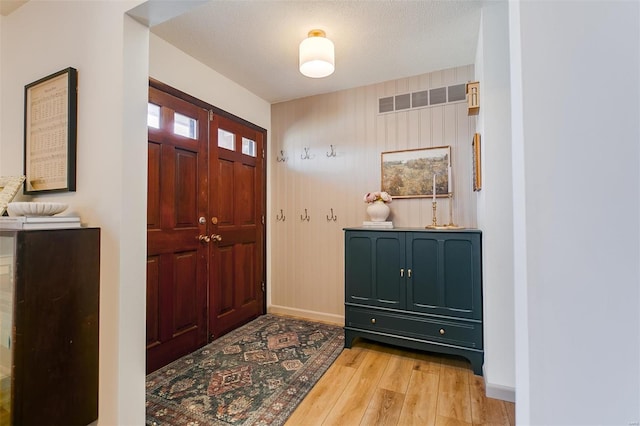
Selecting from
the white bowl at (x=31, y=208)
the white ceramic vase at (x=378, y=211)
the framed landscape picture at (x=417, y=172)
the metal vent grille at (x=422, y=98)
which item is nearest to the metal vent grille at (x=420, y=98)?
the metal vent grille at (x=422, y=98)

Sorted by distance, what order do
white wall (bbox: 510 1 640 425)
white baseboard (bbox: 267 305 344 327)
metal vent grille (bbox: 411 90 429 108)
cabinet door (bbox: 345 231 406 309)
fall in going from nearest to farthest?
1. white wall (bbox: 510 1 640 425)
2. cabinet door (bbox: 345 231 406 309)
3. metal vent grille (bbox: 411 90 429 108)
4. white baseboard (bbox: 267 305 344 327)

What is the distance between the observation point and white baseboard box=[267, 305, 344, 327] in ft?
10.4

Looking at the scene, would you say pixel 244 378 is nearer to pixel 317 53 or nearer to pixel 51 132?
pixel 51 132

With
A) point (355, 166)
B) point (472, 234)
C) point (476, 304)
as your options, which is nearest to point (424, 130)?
point (355, 166)

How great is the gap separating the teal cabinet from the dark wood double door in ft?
3.90

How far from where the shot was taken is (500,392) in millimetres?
1846

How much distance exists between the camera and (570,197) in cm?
66

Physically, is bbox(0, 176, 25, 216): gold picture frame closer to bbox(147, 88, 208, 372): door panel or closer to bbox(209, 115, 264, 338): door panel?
bbox(147, 88, 208, 372): door panel

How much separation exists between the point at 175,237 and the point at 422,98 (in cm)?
259

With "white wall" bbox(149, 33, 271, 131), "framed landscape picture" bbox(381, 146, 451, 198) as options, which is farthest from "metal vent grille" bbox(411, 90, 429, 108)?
"white wall" bbox(149, 33, 271, 131)

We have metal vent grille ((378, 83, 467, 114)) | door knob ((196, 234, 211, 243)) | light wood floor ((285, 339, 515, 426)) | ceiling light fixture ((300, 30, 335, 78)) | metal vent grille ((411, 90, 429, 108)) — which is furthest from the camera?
metal vent grille ((411, 90, 429, 108))

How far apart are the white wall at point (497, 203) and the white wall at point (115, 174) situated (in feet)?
6.69

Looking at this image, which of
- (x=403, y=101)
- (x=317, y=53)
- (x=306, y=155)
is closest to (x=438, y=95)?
(x=403, y=101)

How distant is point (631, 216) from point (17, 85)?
285 centimetres
